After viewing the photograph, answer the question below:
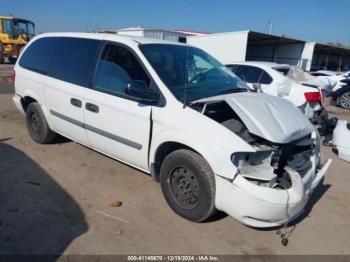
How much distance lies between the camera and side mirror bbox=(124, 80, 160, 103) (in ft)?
10.6

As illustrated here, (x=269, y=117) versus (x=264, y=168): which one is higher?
(x=269, y=117)

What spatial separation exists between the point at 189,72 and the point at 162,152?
3.73 feet

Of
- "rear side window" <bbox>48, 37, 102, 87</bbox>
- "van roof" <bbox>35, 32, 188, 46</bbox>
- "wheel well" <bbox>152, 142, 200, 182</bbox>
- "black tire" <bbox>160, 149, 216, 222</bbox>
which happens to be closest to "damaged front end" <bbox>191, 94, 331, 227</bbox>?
"black tire" <bbox>160, 149, 216, 222</bbox>

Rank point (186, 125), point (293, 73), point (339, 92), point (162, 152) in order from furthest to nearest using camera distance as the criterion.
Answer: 1. point (339, 92)
2. point (293, 73)
3. point (162, 152)
4. point (186, 125)

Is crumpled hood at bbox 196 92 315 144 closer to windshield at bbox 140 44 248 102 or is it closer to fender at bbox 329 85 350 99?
windshield at bbox 140 44 248 102

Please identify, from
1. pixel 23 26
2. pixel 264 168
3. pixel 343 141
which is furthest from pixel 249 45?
pixel 264 168

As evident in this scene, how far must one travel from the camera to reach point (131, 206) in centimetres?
357

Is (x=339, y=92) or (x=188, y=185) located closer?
(x=188, y=185)

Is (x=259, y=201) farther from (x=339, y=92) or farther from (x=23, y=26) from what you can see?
(x=23, y=26)

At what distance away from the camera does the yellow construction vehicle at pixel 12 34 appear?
24.5 metres

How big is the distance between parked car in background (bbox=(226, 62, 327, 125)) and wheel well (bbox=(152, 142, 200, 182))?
3.81 meters

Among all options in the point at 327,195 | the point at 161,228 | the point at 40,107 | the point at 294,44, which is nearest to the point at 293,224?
the point at 327,195

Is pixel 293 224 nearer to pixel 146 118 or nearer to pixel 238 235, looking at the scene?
pixel 238 235

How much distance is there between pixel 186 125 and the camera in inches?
121
